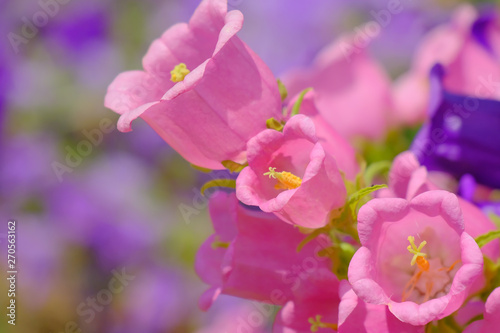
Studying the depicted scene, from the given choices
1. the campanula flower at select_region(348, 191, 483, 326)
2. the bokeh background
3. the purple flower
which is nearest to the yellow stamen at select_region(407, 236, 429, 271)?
the campanula flower at select_region(348, 191, 483, 326)

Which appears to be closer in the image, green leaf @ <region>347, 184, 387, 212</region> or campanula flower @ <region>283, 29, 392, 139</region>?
green leaf @ <region>347, 184, 387, 212</region>

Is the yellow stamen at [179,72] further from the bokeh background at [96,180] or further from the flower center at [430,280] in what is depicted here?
the bokeh background at [96,180]

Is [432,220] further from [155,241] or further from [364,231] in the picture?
[155,241]

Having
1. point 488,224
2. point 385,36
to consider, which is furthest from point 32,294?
point 385,36

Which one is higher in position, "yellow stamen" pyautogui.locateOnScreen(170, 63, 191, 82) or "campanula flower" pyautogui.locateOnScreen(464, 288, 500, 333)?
"yellow stamen" pyautogui.locateOnScreen(170, 63, 191, 82)

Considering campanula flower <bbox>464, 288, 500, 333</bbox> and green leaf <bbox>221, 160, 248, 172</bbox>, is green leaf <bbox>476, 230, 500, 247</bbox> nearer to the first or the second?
campanula flower <bbox>464, 288, 500, 333</bbox>

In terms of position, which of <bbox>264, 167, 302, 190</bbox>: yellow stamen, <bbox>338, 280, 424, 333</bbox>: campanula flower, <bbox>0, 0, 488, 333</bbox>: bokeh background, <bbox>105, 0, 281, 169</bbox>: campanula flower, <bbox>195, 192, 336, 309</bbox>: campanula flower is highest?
<bbox>105, 0, 281, 169</bbox>: campanula flower

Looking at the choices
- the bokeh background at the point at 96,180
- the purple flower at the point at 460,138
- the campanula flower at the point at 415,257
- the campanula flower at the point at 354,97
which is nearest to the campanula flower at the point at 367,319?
the campanula flower at the point at 415,257
